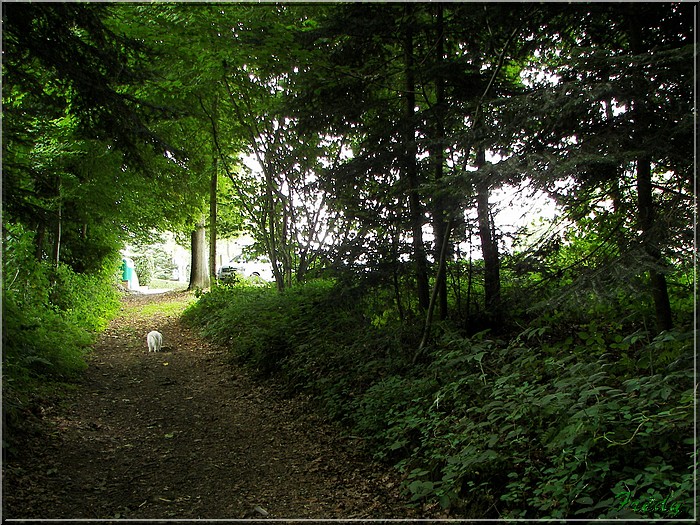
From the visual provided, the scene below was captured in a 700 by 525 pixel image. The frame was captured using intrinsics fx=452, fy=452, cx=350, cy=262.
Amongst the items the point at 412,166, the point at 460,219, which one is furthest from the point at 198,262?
the point at 460,219

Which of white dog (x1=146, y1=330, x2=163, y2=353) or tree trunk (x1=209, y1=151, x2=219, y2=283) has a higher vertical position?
tree trunk (x1=209, y1=151, x2=219, y2=283)

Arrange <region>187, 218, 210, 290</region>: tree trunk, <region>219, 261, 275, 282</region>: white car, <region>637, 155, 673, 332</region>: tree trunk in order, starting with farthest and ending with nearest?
<region>187, 218, 210, 290</region>: tree trunk, <region>219, 261, 275, 282</region>: white car, <region>637, 155, 673, 332</region>: tree trunk

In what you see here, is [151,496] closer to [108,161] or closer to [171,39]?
[171,39]

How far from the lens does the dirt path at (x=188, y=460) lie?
369 centimetres

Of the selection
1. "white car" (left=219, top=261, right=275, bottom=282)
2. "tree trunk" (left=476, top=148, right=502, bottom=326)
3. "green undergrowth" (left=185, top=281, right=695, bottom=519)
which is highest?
"white car" (left=219, top=261, right=275, bottom=282)

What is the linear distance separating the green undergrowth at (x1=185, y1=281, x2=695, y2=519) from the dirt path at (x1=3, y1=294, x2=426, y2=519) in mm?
409

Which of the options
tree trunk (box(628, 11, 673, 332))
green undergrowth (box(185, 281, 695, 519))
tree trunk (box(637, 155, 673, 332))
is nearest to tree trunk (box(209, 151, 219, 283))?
green undergrowth (box(185, 281, 695, 519))

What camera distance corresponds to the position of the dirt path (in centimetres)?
369

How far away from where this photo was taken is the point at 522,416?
377 centimetres

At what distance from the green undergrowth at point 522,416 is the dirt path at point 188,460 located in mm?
409

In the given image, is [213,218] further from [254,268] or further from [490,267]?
[254,268]

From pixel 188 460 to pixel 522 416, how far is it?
3285mm

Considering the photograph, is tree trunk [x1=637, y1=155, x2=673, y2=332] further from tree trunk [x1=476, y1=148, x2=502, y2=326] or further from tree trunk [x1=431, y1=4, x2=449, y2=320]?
tree trunk [x1=431, y1=4, x2=449, y2=320]

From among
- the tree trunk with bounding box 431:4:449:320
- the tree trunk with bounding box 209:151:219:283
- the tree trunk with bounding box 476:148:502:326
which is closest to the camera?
the tree trunk with bounding box 476:148:502:326
